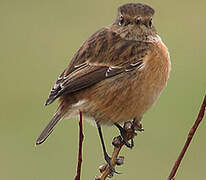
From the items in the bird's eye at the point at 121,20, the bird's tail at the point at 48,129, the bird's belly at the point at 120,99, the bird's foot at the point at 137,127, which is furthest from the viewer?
the bird's eye at the point at 121,20

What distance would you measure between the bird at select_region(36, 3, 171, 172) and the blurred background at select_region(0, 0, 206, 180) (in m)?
3.67

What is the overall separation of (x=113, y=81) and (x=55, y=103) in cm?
624

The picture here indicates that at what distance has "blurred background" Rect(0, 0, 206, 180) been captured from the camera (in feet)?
37.1

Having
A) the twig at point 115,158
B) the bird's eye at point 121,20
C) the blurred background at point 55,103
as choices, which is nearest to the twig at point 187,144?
the twig at point 115,158

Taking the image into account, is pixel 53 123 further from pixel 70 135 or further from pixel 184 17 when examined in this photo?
pixel 184 17

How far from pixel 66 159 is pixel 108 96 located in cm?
477

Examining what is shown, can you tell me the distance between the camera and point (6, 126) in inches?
509

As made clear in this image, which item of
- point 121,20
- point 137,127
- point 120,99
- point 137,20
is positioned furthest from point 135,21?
point 137,127

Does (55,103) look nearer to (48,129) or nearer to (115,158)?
(48,129)

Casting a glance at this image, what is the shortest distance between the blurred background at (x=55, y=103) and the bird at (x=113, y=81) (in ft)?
12.0

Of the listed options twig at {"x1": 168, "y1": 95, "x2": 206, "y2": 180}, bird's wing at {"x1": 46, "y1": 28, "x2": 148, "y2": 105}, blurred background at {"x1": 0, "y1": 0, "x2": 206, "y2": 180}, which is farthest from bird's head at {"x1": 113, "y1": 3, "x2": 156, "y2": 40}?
blurred background at {"x1": 0, "y1": 0, "x2": 206, "y2": 180}

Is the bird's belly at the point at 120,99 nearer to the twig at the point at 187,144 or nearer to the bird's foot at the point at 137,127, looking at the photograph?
the bird's foot at the point at 137,127

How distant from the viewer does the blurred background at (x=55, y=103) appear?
11312mm

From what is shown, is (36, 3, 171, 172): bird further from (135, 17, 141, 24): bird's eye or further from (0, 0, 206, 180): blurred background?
(0, 0, 206, 180): blurred background
